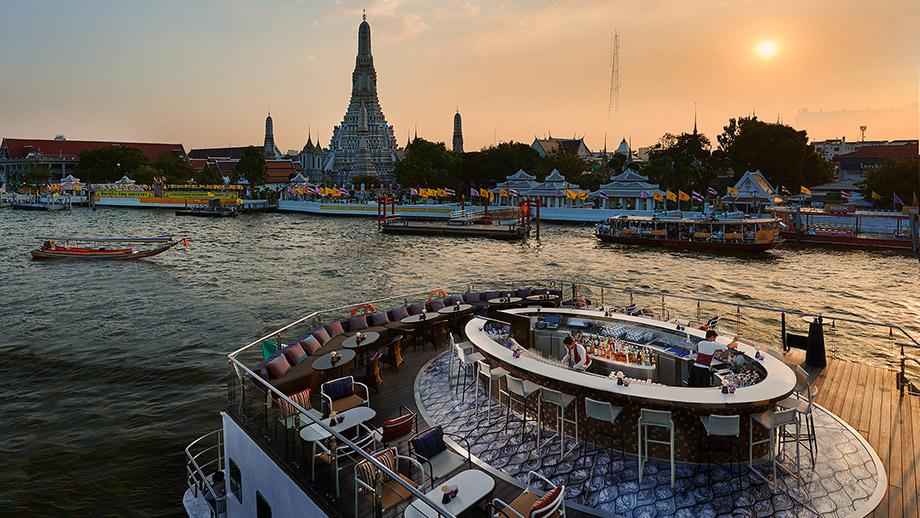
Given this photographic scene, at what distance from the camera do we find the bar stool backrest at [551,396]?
7.11 meters

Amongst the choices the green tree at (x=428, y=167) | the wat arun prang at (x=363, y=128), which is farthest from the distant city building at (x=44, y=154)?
the green tree at (x=428, y=167)

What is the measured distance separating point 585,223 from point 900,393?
5948cm

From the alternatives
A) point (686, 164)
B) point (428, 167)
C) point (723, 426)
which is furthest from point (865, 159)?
point (723, 426)

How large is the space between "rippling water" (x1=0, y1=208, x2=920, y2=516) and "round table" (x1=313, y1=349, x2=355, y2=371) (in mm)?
4260

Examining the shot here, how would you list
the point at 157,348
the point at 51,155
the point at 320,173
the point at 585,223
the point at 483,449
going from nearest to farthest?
the point at 483,449
the point at 157,348
the point at 585,223
the point at 51,155
the point at 320,173

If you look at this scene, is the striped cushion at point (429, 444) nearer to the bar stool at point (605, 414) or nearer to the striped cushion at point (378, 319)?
the bar stool at point (605, 414)

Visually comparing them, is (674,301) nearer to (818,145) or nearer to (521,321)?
(521,321)

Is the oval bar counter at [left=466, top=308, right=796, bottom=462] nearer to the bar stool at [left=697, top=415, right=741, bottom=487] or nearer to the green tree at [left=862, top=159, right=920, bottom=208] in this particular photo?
the bar stool at [left=697, top=415, right=741, bottom=487]

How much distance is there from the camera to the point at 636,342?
9172mm

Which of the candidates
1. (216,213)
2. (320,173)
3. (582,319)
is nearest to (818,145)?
(320,173)

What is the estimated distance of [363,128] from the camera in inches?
5404

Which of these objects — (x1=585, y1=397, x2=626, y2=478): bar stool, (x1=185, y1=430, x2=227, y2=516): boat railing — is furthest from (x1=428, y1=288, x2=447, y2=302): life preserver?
(x1=585, y1=397, x2=626, y2=478): bar stool

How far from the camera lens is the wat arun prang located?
447 feet

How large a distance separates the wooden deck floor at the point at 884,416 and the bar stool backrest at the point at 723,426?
5.62ft
